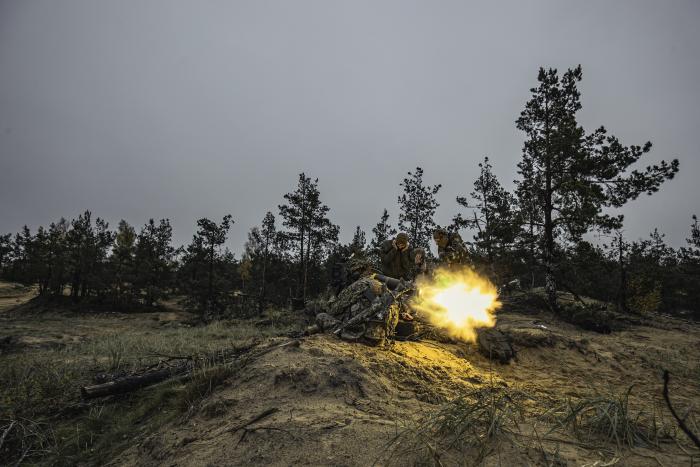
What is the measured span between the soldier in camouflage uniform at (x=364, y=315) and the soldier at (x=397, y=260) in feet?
7.99

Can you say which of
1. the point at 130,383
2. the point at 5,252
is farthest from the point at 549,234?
the point at 5,252

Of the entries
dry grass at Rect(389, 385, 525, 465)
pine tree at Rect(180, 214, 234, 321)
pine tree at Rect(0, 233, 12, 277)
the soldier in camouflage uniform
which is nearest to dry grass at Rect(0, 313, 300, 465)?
the soldier in camouflage uniform

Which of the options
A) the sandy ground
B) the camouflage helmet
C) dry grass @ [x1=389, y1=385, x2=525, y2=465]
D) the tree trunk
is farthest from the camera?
the tree trunk

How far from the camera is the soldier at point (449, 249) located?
9086 mm

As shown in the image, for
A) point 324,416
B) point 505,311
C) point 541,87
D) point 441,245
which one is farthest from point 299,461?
point 541,87

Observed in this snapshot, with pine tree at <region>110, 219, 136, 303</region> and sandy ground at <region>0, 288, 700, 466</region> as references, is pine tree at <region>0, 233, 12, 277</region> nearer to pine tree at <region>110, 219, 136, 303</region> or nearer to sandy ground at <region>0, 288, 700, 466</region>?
pine tree at <region>110, 219, 136, 303</region>

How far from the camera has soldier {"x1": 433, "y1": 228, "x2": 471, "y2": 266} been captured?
29.8 ft

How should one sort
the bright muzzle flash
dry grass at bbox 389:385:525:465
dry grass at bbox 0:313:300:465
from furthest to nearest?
the bright muzzle flash → dry grass at bbox 0:313:300:465 → dry grass at bbox 389:385:525:465

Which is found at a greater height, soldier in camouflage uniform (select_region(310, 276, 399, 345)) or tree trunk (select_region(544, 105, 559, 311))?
tree trunk (select_region(544, 105, 559, 311))

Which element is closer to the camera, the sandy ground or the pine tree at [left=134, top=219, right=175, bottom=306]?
the sandy ground

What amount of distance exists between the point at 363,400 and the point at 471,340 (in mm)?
4286

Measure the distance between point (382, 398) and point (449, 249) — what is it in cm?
612

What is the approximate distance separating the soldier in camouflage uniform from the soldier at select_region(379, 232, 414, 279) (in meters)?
2.44

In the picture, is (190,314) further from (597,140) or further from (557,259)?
(597,140)
